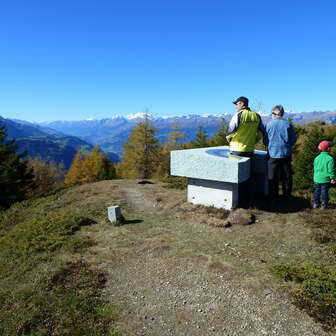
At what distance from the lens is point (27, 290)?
216 inches

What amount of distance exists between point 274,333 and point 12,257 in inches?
277

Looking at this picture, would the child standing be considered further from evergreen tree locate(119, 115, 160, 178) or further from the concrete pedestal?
evergreen tree locate(119, 115, 160, 178)

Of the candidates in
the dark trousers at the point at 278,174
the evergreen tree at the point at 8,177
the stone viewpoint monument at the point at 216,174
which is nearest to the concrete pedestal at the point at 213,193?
the stone viewpoint monument at the point at 216,174

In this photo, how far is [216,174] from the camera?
8.69 m

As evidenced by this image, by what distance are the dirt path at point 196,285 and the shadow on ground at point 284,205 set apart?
0.82m

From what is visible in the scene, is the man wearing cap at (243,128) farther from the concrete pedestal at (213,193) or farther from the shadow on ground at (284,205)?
the shadow on ground at (284,205)

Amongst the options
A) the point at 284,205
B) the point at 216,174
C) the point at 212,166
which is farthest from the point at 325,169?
the point at 212,166

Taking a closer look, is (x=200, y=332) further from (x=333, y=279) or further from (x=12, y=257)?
(x=12, y=257)

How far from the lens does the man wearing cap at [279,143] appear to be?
8750mm

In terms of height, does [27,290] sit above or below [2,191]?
above

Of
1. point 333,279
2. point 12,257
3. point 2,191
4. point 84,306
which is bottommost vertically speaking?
point 2,191

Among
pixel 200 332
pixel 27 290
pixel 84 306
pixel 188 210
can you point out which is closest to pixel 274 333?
pixel 200 332

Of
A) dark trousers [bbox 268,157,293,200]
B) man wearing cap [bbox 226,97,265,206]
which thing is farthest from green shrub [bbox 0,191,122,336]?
dark trousers [bbox 268,157,293,200]

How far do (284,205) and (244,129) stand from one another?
10.3 feet
